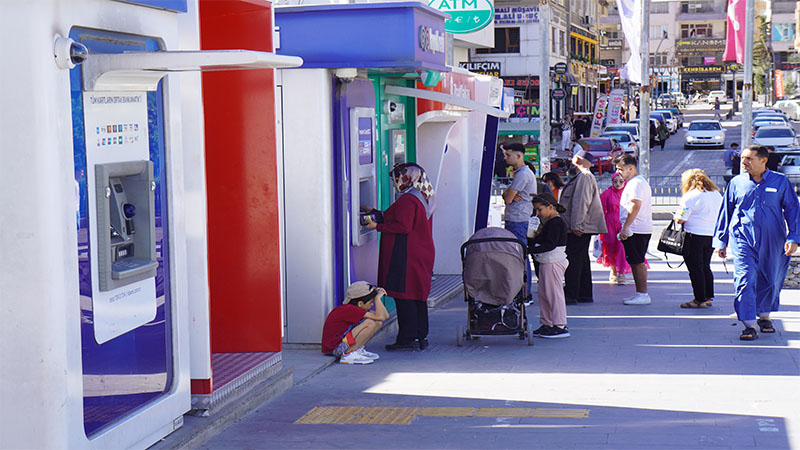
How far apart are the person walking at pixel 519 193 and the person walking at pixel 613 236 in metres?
1.48

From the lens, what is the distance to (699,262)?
11.3 meters

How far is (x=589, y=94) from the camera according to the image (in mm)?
76000

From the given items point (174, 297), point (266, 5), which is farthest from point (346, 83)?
point (174, 297)

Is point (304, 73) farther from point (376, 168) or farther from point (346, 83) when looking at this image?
point (376, 168)

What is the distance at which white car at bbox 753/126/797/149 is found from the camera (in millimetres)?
41125

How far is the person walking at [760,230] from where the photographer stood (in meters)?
9.21

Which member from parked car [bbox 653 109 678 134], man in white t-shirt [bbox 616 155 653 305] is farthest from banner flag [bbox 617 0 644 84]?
parked car [bbox 653 109 678 134]

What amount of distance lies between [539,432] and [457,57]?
A: 3808 centimetres

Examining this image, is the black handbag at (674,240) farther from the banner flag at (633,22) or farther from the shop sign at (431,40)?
the banner flag at (633,22)

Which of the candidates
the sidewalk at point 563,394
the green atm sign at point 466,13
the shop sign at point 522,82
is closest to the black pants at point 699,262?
the sidewalk at point 563,394

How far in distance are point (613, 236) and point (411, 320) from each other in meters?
4.74

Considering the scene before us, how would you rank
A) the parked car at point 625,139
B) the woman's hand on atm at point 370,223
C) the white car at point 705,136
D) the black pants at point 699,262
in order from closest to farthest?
the woman's hand on atm at point 370,223 → the black pants at point 699,262 → the parked car at point 625,139 → the white car at point 705,136

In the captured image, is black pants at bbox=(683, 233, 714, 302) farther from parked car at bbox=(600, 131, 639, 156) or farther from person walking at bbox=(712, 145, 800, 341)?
parked car at bbox=(600, 131, 639, 156)

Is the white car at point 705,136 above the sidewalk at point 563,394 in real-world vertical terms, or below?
above
